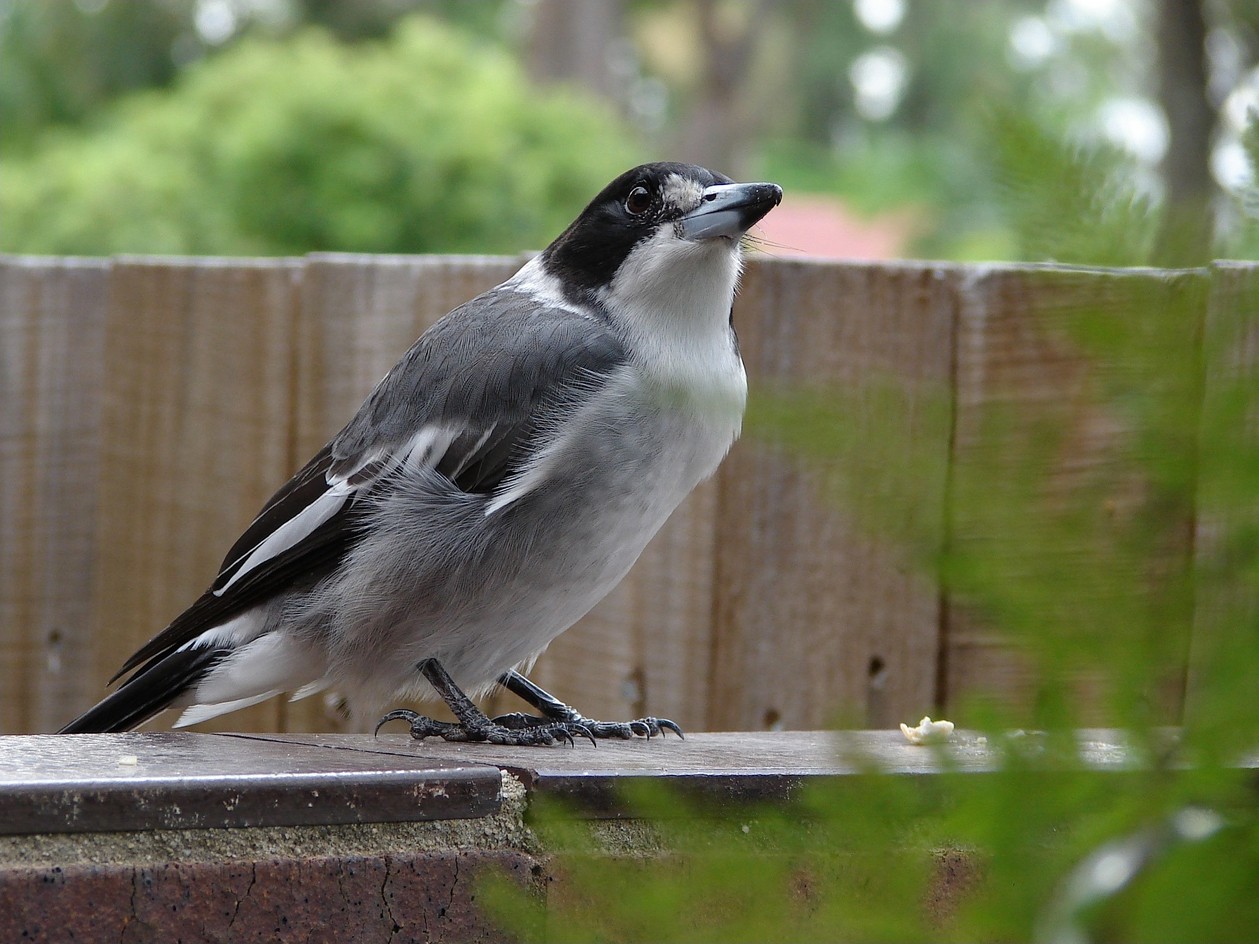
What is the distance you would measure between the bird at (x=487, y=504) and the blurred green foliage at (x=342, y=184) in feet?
11.0

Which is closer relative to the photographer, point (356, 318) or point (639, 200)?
point (639, 200)

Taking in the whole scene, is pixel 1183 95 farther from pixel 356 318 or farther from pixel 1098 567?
pixel 1098 567

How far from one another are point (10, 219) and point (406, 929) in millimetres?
6110

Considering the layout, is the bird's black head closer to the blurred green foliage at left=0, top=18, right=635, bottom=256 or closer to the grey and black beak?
the grey and black beak

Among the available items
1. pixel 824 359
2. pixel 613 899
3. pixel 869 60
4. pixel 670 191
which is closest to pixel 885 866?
pixel 613 899

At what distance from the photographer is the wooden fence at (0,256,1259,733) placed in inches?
135

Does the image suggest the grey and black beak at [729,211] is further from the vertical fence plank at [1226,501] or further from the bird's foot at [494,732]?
the vertical fence plank at [1226,501]

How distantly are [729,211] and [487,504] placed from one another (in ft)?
2.50

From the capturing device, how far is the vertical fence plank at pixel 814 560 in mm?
3436

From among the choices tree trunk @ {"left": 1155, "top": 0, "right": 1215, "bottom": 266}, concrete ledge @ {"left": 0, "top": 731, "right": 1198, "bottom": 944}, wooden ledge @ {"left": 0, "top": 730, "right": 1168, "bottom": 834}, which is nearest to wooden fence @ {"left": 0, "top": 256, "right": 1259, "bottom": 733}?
wooden ledge @ {"left": 0, "top": 730, "right": 1168, "bottom": 834}

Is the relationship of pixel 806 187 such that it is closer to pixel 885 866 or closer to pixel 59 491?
pixel 59 491

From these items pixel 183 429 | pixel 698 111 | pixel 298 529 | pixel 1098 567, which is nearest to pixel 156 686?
pixel 298 529

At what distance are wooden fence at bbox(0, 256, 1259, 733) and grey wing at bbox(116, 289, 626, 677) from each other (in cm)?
44

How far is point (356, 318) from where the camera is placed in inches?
149
